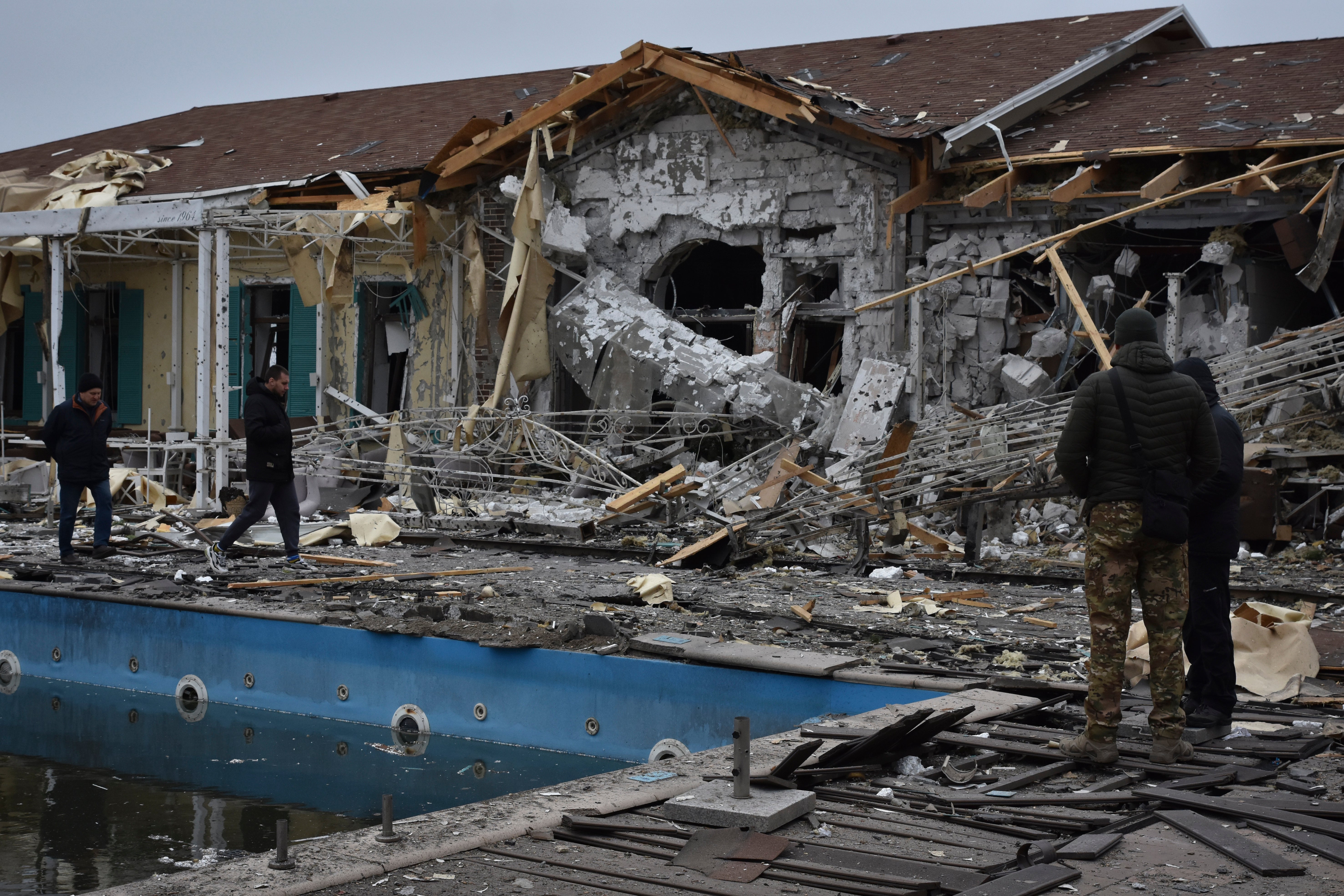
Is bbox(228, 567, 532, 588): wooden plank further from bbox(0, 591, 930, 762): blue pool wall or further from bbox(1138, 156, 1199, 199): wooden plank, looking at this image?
bbox(1138, 156, 1199, 199): wooden plank

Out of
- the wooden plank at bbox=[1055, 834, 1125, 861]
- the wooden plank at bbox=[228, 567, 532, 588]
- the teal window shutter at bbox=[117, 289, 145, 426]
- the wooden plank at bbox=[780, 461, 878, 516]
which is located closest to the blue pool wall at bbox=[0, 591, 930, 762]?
the wooden plank at bbox=[228, 567, 532, 588]

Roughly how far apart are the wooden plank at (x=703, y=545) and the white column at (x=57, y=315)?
8.34 meters

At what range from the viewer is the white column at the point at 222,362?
15281 mm

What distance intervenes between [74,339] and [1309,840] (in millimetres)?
20190

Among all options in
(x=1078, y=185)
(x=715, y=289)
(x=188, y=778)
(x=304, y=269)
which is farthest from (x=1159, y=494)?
(x=715, y=289)

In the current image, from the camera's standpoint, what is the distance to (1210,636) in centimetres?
609

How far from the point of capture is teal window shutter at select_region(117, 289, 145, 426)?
2027 centimetres

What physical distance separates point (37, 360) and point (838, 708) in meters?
17.1

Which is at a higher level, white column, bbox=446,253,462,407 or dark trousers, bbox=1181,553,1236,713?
white column, bbox=446,253,462,407

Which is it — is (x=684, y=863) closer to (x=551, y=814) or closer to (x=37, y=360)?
(x=551, y=814)

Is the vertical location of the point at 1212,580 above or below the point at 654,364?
below

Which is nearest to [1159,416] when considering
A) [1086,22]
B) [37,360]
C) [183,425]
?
[1086,22]

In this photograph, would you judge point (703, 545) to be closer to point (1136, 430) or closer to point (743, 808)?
point (1136, 430)

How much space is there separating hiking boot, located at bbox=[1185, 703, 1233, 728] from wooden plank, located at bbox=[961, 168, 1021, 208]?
879cm
